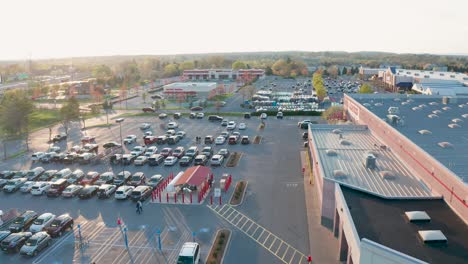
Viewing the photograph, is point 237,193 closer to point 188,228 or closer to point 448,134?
point 188,228

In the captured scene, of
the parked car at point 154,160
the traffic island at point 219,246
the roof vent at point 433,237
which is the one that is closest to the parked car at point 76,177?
the parked car at point 154,160

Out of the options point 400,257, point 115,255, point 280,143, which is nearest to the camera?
point 400,257

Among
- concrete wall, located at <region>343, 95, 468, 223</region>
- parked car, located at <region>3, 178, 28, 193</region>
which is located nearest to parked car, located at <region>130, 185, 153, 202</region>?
parked car, located at <region>3, 178, 28, 193</region>

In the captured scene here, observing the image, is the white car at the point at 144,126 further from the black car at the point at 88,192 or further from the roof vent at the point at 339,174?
the roof vent at the point at 339,174

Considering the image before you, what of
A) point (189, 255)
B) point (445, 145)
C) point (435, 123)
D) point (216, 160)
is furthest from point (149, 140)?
point (445, 145)

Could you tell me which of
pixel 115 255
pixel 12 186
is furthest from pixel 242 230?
pixel 12 186

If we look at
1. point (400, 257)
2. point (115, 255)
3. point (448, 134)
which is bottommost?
point (115, 255)

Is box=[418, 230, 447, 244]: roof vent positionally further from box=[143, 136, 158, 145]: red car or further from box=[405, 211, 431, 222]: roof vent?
box=[143, 136, 158, 145]: red car

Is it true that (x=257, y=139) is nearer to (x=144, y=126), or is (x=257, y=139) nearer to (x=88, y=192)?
(x=144, y=126)
